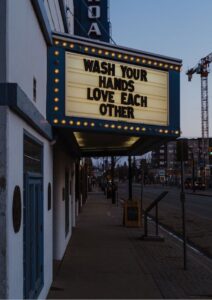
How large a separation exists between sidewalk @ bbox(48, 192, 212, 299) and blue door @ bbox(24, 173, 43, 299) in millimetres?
1438

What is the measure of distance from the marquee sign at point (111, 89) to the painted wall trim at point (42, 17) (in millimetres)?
465

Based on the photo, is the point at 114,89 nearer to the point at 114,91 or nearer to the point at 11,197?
the point at 114,91

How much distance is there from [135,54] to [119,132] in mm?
1459

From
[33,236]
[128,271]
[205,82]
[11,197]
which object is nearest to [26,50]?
[11,197]

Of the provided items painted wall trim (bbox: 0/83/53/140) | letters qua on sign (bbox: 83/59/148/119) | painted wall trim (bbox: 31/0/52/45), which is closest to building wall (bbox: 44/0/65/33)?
painted wall trim (bbox: 31/0/52/45)

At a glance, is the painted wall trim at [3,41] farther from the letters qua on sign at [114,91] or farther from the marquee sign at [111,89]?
the letters qua on sign at [114,91]

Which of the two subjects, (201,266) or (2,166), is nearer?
(2,166)

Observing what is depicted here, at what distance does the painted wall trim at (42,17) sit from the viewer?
6.70 metres

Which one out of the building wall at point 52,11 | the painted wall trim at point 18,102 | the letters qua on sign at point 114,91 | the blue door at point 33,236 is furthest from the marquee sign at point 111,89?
the painted wall trim at point 18,102

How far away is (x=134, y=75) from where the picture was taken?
10156mm

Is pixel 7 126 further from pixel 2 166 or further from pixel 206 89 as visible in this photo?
pixel 206 89

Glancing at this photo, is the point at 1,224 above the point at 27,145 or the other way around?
the other way around

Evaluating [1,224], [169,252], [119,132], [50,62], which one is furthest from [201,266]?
[1,224]

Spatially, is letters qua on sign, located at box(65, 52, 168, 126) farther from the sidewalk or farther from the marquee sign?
the sidewalk
